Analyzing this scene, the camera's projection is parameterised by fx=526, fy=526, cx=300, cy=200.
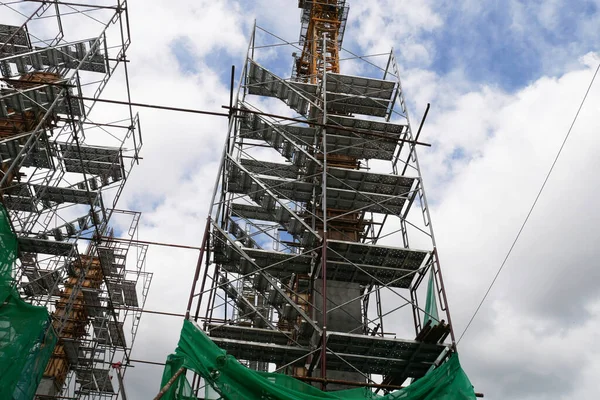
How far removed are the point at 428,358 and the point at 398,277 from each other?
2430 millimetres

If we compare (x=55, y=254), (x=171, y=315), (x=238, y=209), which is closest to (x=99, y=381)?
(x=171, y=315)

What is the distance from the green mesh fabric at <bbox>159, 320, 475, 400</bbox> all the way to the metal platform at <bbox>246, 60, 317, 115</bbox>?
10999 mm

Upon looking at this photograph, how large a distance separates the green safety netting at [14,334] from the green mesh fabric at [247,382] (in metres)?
4.05

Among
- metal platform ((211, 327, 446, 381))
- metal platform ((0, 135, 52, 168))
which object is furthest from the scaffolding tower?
metal platform ((0, 135, 52, 168))

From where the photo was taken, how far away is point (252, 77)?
1927 centimetres

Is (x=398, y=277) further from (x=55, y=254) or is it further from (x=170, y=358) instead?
(x=55, y=254)

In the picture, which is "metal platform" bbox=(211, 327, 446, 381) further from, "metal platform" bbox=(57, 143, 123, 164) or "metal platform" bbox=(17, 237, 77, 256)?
"metal platform" bbox=(57, 143, 123, 164)

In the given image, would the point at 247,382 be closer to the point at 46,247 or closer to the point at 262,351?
the point at 262,351

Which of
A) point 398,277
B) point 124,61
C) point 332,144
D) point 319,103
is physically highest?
point 124,61

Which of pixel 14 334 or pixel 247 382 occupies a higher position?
pixel 14 334

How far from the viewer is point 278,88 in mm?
19203

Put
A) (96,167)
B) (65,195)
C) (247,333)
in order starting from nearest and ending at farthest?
(247,333)
(65,195)
(96,167)

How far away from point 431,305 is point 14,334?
30.9ft

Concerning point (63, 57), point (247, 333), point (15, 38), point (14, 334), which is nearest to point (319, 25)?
point (63, 57)
